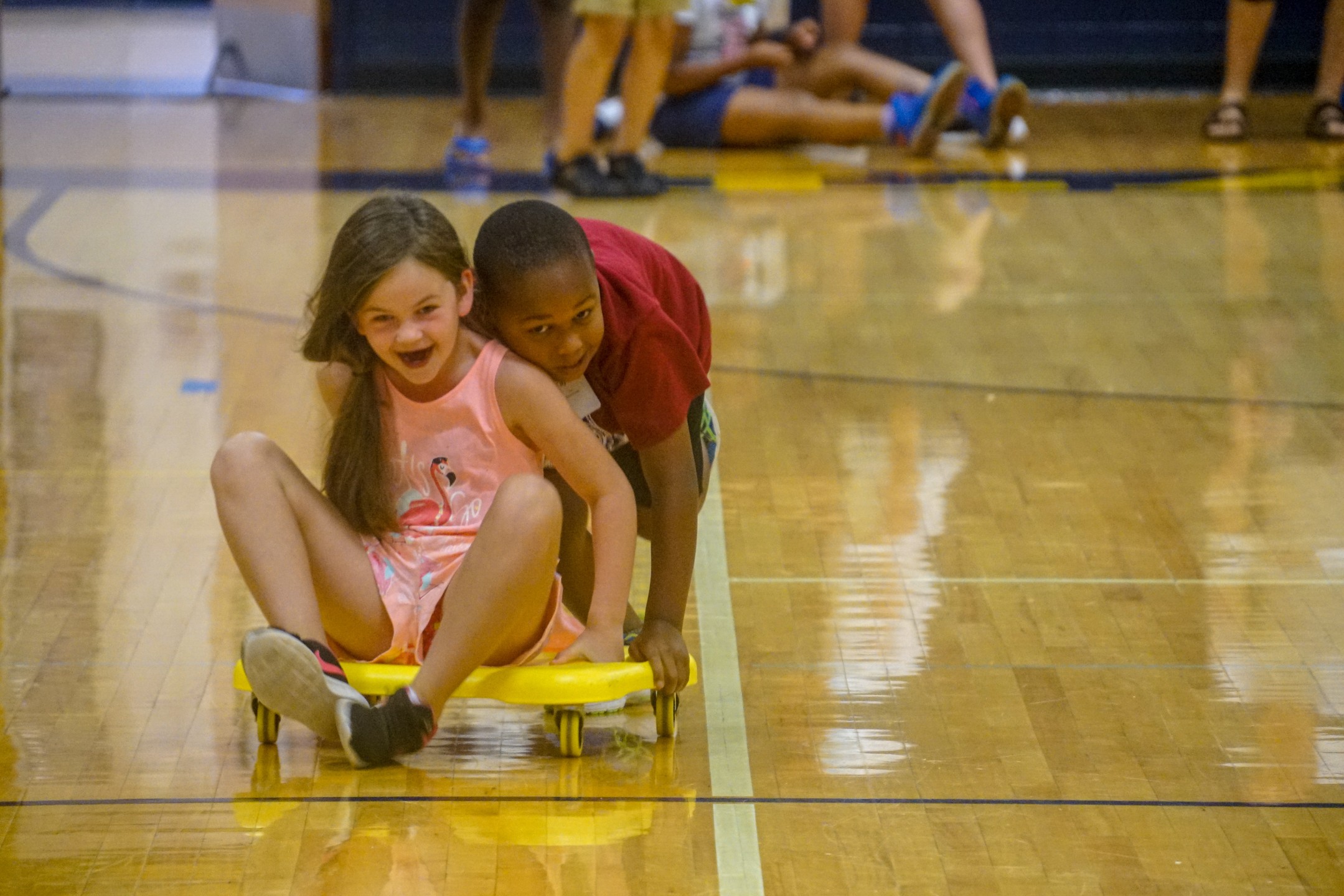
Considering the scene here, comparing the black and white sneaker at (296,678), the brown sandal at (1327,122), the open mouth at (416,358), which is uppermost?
the open mouth at (416,358)

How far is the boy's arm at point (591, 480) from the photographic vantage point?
197 cm

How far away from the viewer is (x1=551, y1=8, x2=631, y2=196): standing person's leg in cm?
498

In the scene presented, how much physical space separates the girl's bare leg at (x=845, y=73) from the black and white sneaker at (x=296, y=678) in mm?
4369

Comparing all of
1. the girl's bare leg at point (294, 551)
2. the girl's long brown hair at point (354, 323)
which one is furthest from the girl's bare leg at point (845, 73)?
the girl's bare leg at point (294, 551)

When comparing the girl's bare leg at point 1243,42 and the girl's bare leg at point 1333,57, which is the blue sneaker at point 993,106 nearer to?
the girl's bare leg at point 1243,42

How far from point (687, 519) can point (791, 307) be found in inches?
80.8

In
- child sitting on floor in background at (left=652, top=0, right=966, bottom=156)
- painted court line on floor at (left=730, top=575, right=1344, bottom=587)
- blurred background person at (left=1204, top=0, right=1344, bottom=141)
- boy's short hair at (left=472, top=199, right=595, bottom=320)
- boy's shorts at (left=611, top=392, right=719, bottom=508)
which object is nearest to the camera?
boy's short hair at (left=472, top=199, right=595, bottom=320)

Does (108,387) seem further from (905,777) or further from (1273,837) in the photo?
(1273,837)

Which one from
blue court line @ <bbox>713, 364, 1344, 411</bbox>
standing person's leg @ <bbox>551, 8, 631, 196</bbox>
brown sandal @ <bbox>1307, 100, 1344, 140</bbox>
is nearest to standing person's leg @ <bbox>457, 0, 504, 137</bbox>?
standing person's leg @ <bbox>551, 8, 631, 196</bbox>

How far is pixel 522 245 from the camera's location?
74.8 inches

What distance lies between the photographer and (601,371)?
2.01 meters

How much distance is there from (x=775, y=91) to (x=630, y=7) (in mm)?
1100

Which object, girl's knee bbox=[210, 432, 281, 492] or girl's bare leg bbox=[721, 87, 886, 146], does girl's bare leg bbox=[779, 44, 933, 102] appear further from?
girl's knee bbox=[210, 432, 281, 492]

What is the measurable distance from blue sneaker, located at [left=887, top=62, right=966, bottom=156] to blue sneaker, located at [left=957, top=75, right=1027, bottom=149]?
0.06m
